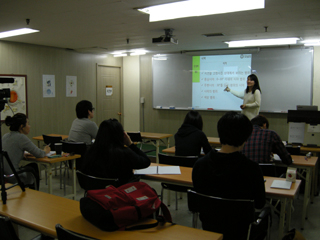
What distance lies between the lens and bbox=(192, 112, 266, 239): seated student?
1714 millimetres

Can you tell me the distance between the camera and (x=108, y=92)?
7875mm

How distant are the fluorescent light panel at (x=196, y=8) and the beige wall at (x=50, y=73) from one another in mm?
3442

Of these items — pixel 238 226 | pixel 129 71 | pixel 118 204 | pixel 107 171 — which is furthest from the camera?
pixel 129 71

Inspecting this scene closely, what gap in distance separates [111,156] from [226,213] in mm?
1034

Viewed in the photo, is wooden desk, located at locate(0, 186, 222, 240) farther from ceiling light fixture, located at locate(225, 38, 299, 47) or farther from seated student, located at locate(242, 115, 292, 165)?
ceiling light fixture, located at locate(225, 38, 299, 47)

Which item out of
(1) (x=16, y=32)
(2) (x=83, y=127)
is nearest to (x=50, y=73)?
(1) (x=16, y=32)

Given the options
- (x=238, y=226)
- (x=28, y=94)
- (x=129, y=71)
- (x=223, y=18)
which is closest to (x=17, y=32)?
(x=28, y=94)

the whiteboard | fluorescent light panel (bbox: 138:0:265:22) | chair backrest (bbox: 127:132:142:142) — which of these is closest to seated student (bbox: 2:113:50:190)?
fluorescent light panel (bbox: 138:0:265:22)

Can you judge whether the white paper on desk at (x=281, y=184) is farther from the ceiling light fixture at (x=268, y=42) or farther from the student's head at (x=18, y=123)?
the ceiling light fixture at (x=268, y=42)

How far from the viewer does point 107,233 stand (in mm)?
1484

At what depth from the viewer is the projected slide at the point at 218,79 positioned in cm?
656

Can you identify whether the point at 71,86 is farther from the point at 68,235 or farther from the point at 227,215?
the point at 68,235

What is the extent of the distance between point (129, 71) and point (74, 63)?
1758mm

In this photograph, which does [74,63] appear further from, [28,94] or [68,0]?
[68,0]
